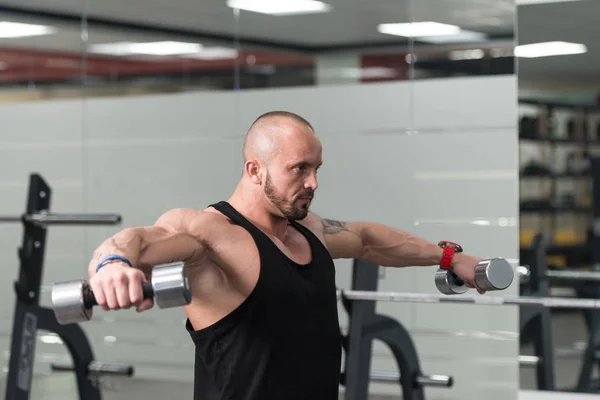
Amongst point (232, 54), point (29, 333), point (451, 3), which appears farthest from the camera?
point (232, 54)

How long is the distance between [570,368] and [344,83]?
1.65m

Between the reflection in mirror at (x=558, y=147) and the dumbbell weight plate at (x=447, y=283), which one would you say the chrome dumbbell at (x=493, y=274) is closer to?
the dumbbell weight plate at (x=447, y=283)

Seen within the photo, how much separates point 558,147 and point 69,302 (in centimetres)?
308

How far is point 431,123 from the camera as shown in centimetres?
449

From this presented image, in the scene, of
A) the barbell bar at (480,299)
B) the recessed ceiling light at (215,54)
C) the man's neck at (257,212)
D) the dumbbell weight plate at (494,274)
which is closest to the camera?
the man's neck at (257,212)

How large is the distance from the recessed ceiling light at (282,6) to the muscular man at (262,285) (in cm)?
254

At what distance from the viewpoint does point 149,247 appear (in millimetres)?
2043

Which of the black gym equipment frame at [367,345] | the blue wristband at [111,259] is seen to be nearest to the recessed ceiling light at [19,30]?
the black gym equipment frame at [367,345]

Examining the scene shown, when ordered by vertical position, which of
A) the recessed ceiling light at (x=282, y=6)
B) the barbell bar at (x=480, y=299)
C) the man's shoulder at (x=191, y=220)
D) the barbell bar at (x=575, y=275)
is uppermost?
the recessed ceiling light at (x=282, y=6)

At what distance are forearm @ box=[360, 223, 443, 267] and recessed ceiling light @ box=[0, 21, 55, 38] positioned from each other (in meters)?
3.23

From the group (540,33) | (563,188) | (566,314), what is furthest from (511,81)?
(566,314)

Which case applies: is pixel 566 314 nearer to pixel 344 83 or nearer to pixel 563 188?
pixel 563 188

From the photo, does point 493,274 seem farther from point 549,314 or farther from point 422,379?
point 549,314

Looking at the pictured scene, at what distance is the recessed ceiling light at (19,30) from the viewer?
549cm
